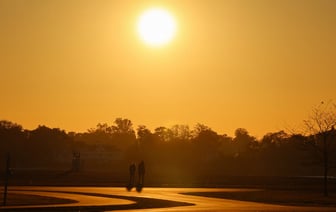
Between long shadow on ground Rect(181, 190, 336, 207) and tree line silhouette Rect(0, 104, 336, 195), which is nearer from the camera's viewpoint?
long shadow on ground Rect(181, 190, 336, 207)

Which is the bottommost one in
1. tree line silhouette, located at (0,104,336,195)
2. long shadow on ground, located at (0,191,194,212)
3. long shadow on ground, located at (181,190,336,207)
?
long shadow on ground, located at (0,191,194,212)

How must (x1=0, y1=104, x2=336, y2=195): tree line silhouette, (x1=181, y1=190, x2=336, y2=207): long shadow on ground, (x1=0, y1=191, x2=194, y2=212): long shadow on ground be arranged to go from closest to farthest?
(x1=0, y1=191, x2=194, y2=212): long shadow on ground < (x1=181, y1=190, x2=336, y2=207): long shadow on ground < (x1=0, y1=104, x2=336, y2=195): tree line silhouette

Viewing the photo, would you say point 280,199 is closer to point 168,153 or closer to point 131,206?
point 131,206

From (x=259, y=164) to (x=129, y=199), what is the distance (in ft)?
330

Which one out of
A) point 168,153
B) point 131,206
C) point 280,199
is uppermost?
point 168,153

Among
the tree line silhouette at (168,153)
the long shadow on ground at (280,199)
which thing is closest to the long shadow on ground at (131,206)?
the long shadow on ground at (280,199)

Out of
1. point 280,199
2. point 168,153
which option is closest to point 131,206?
point 280,199

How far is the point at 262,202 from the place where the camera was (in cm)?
4078

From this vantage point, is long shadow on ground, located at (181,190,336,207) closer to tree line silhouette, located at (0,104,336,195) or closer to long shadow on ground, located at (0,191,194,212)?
long shadow on ground, located at (0,191,194,212)

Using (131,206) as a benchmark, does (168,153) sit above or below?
above

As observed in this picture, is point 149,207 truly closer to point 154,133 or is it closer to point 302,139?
point 302,139

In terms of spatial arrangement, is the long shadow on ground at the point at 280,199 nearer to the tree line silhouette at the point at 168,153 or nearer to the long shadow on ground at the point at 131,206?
the long shadow on ground at the point at 131,206

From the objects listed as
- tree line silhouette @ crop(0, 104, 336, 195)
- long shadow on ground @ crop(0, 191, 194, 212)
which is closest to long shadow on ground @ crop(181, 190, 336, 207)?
long shadow on ground @ crop(0, 191, 194, 212)

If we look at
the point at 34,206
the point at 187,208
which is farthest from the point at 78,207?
the point at 187,208
